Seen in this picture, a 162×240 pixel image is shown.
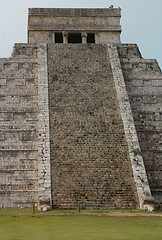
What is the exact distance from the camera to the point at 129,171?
41.1 ft

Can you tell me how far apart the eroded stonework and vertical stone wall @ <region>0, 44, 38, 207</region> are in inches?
1.5

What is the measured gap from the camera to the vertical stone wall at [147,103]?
46.0 feet

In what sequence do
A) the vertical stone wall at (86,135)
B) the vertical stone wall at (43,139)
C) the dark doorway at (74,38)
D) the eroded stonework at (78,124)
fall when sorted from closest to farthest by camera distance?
the vertical stone wall at (43,139) < the vertical stone wall at (86,135) < the eroded stonework at (78,124) < the dark doorway at (74,38)

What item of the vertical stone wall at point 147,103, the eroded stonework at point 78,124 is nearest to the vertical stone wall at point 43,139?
the eroded stonework at point 78,124

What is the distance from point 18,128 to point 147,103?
6.31m

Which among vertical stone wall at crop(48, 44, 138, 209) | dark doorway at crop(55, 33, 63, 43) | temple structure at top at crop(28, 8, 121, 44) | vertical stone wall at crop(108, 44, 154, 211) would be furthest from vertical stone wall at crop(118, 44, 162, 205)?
dark doorway at crop(55, 33, 63, 43)

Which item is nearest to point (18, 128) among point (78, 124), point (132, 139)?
point (78, 124)

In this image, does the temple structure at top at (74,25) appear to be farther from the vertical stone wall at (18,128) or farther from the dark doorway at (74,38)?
the vertical stone wall at (18,128)

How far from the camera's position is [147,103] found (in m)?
16.3

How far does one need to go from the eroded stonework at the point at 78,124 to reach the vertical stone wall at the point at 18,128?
4 centimetres

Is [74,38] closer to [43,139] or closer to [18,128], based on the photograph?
[18,128]

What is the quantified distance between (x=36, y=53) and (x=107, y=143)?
289 inches

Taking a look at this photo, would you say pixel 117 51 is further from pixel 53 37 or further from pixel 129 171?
pixel 129 171

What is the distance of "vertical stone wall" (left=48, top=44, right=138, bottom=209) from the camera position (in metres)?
11.6
